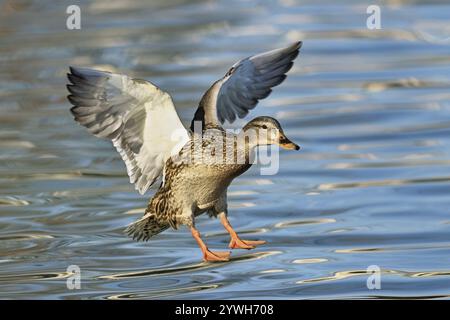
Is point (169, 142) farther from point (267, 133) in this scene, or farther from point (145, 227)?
point (267, 133)

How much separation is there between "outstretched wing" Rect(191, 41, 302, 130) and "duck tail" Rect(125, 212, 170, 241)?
36.3 inches

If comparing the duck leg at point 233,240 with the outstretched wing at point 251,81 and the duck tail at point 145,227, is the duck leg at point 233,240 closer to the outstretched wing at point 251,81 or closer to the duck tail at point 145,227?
the duck tail at point 145,227

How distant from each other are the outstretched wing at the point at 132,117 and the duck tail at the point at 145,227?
21cm

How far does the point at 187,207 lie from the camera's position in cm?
1023

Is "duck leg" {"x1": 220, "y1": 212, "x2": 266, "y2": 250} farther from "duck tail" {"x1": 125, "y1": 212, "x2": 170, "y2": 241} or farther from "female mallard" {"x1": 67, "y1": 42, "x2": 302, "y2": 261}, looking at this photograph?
"duck tail" {"x1": 125, "y1": 212, "x2": 170, "y2": 241}

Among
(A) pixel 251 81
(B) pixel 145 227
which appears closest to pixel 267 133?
(A) pixel 251 81

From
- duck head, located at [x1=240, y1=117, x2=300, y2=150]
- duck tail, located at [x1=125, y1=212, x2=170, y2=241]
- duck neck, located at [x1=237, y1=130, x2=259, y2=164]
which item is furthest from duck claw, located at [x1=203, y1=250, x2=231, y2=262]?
duck head, located at [x1=240, y1=117, x2=300, y2=150]

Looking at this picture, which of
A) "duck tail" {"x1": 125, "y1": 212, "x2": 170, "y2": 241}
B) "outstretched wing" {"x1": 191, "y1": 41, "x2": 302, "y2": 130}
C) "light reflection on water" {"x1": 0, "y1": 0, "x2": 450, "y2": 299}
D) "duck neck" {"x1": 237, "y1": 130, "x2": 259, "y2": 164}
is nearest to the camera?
"duck neck" {"x1": 237, "y1": 130, "x2": 259, "y2": 164}

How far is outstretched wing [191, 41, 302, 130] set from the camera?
10969 mm

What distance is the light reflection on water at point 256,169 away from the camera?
10508mm

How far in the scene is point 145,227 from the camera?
10.7 metres

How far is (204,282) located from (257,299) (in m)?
0.49

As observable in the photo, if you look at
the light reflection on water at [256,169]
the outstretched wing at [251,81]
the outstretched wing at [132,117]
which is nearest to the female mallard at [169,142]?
the outstretched wing at [132,117]

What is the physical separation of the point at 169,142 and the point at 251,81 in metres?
0.93
